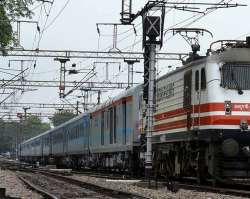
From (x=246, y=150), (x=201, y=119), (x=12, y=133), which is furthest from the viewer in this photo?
(x=12, y=133)

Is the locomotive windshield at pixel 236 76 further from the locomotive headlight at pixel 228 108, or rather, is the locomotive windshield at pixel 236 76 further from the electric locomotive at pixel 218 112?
the locomotive headlight at pixel 228 108

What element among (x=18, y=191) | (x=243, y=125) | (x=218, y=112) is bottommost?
(x=18, y=191)

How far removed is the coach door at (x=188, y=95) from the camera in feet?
61.7

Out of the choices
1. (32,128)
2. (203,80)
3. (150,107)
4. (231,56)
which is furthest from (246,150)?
(32,128)

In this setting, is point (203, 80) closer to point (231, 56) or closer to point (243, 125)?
point (231, 56)

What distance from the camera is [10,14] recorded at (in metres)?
21.1

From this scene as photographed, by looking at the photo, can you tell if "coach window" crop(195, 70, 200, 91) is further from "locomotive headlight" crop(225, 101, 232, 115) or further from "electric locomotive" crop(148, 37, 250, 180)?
"locomotive headlight" crop(225, 101, 232, 115)

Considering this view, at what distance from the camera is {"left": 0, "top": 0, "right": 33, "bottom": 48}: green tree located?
2036cm

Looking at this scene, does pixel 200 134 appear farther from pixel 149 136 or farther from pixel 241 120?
pixel 149 136

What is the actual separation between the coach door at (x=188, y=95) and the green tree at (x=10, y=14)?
5.92 metres

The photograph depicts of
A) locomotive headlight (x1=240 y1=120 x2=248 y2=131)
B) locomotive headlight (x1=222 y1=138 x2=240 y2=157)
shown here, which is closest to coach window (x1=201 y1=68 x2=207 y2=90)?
locomotive headlight (x1=240 y1=120 x2=248 y2=131)

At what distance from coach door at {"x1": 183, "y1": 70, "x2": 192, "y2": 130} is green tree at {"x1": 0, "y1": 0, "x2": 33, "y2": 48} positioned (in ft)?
19.4

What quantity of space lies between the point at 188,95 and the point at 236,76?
192 centimetres

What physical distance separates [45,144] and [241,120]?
1916 inches
